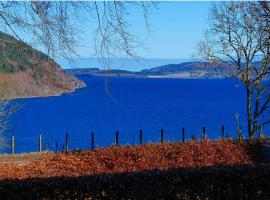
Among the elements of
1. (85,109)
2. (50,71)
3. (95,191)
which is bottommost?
(85,109)

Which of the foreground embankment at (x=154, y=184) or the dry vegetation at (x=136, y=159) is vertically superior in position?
the foreground embankment at (x=154, y=184)

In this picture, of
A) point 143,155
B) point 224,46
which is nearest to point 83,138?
point 224,46

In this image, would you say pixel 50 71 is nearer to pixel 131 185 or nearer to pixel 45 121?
pixel 131 185

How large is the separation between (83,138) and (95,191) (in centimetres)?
5939

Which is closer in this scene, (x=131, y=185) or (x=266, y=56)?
(x=131, y=185)

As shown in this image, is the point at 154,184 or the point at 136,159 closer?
the point at 154,184

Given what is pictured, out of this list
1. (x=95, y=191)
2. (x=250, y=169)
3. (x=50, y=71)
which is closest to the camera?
(x=50, y=71)

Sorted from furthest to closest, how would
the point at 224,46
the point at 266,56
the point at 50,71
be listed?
1. the point at 224,46
2. the point at 266,56
3. the point at 50,71

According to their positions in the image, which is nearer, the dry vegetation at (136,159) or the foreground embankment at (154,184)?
the foreground embankment at (154,184)

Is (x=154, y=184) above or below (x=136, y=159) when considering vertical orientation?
above

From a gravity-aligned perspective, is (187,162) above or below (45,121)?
above

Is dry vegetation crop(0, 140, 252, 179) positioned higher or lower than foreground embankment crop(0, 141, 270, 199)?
lower

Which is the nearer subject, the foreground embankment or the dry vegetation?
the foreground embankment

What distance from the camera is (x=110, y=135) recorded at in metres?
68.2
